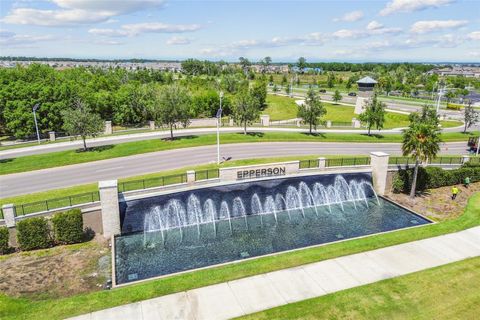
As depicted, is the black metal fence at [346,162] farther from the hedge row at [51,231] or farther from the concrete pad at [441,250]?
the hedge row at [51,231]

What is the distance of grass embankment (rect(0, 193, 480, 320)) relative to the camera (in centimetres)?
1539

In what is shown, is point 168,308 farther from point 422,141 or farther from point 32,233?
point 422,141

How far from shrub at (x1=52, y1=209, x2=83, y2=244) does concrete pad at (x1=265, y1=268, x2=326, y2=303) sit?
1267cm

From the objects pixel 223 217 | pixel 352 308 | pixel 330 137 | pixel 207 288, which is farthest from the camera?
pixel 330 137

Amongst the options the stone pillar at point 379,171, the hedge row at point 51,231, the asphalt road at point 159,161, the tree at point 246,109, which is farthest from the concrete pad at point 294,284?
the tree at point 246,109

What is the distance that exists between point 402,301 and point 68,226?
770 inches

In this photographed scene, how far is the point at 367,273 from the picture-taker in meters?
18.2

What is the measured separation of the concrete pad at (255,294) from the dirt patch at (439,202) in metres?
16.2

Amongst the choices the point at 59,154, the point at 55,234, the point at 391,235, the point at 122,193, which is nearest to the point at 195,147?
the point at 59,154

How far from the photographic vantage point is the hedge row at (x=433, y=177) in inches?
1235

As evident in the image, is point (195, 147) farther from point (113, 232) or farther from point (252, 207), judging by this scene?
point (113, 232)

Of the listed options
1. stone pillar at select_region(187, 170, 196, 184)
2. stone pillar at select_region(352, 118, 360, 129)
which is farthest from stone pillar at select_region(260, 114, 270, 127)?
stone pillar at select_region(187, 170, 196, 184)

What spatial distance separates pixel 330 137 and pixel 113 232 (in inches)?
1341

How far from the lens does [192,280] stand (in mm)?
17531
